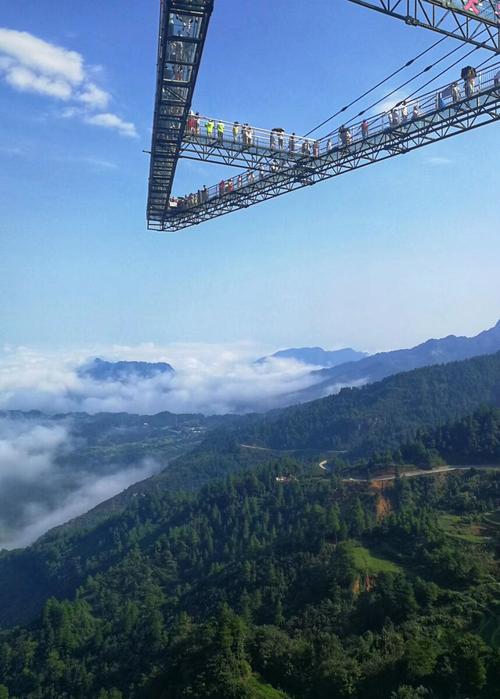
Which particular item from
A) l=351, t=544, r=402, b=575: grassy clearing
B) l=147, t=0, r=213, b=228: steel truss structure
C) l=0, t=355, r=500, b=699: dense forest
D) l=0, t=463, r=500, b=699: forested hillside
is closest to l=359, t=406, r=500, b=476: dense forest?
l=0, t=355, r=500, b=699: dense forest

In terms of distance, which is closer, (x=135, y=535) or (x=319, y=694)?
(x=319, y=694)

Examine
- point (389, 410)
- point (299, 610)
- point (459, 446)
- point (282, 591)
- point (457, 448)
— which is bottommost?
point (282, 591)

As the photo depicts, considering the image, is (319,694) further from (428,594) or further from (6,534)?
(6,534)

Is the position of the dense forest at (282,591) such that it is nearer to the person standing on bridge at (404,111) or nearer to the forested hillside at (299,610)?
the forested hillside at (299,610)

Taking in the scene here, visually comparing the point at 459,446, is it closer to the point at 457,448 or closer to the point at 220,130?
the point at 457,448

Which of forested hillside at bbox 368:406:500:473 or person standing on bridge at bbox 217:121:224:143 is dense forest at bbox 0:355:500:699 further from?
person standing on bridge at bbox 217:121:224:143

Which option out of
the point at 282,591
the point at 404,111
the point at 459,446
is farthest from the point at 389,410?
the point at 404,111

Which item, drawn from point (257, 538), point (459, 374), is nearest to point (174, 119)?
point (257, 538)

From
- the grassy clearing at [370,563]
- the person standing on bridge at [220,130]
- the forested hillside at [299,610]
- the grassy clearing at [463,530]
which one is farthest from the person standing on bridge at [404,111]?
the grassy clearing at [463,530]
